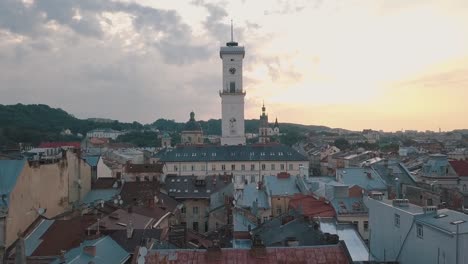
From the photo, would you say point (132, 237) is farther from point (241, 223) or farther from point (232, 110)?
point (232, 110)

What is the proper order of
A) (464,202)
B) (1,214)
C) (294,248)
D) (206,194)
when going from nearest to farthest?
1. (294,248)
2. (1,214)
3. (464,202)
4. (206,194)

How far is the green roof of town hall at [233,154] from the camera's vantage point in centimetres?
8462

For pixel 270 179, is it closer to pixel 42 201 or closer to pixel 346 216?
pixel 346 216

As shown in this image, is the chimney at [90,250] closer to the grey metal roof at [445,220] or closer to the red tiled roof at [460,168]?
the grey metal roof at [445,220]

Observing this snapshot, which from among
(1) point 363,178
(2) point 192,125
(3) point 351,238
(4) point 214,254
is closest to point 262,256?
(4) point 214,254

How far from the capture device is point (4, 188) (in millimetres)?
29469

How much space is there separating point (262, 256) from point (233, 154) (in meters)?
64.9

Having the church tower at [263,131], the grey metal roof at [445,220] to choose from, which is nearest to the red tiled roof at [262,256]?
the grey metal roof at [445,220]

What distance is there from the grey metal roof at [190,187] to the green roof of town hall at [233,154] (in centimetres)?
2532

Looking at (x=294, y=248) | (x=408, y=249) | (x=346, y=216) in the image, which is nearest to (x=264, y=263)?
(x=294, y=248)

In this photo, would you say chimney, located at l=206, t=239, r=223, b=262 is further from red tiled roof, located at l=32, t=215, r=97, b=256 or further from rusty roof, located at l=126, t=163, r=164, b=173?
rusty roof, located at l=126, t=163, r=164, b=173

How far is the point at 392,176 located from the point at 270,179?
41.5 feet

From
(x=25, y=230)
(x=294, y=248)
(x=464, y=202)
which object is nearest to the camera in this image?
(x=294, y=248)

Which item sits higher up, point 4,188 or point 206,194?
point 4,188
